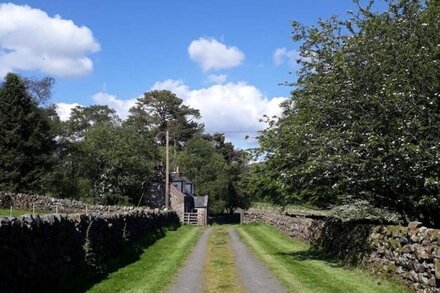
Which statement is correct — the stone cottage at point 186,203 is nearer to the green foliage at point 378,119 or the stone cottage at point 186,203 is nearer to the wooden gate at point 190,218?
the wooden gate at point 190,218

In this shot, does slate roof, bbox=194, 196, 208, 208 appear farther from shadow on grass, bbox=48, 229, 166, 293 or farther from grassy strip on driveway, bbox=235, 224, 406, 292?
shadow on grass, bbox=48, 229, 166, 293

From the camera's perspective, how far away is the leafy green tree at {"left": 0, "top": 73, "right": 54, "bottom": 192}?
5081cm

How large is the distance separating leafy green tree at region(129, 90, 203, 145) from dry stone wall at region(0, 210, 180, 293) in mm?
78009

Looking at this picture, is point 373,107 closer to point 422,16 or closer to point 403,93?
point 403,93

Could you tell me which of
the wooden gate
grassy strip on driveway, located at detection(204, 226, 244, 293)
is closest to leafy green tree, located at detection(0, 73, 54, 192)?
the wooden gate

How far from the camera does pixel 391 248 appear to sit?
1393 centimetres

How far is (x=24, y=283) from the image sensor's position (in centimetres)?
998

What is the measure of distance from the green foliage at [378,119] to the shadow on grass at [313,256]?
2.38 metres

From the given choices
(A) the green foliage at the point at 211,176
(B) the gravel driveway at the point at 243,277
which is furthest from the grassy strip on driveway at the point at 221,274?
(A) the green foliage at the point at 211,176

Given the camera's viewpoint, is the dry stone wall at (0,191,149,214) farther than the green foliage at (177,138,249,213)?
No

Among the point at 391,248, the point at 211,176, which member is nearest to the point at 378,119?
the point at 391,248

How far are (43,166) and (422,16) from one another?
44.3m

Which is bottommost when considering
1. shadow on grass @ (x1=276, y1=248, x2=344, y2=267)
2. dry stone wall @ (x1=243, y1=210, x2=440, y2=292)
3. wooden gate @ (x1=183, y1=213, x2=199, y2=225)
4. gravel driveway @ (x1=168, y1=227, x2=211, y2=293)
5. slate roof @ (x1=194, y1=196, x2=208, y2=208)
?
gravel driveway @ (x1=168, y1=227, x2=211, y2=293)

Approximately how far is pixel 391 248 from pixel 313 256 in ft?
22.2
